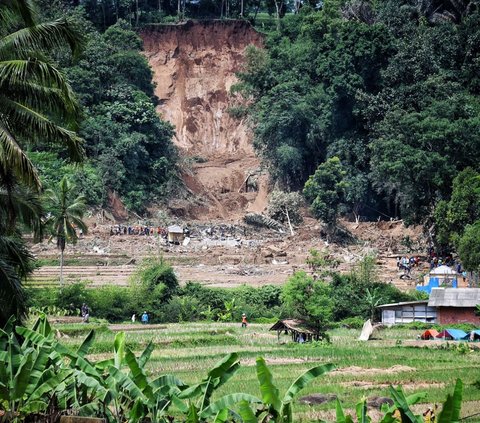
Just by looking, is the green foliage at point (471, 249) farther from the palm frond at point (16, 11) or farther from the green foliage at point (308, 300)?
the palm frond at point (16, 11)

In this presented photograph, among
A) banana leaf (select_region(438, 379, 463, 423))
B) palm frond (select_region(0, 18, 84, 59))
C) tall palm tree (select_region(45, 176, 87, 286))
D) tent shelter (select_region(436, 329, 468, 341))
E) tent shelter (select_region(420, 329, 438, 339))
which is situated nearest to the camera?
banana leaf (select_region(438, 379, 463, 423))

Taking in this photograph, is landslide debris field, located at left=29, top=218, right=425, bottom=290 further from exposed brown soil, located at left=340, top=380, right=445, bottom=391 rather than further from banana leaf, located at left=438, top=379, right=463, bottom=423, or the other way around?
banana leaf, located at left=438, top=379, right=463, bottom=423

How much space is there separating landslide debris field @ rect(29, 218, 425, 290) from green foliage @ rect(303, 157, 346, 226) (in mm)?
1734

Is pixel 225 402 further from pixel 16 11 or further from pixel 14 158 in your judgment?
pixel 16 11

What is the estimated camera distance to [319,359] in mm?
31359

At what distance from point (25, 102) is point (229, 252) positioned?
44238mm

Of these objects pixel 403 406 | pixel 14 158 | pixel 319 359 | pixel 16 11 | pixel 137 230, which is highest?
pixel 16 11

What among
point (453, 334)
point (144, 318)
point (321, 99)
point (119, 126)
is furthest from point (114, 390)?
point (321, 99)

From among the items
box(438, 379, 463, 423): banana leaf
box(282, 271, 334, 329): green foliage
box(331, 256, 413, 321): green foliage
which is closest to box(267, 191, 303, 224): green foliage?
box(331, 256, 413, 321): green foliage

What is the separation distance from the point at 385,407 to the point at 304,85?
2374 inches

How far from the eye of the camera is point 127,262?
5862 cm

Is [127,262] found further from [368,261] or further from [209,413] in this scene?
[209,413]

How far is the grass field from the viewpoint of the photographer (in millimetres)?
24172

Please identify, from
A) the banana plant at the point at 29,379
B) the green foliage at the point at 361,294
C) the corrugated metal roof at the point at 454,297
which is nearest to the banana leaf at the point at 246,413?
the banana plant at the point at 29,379
